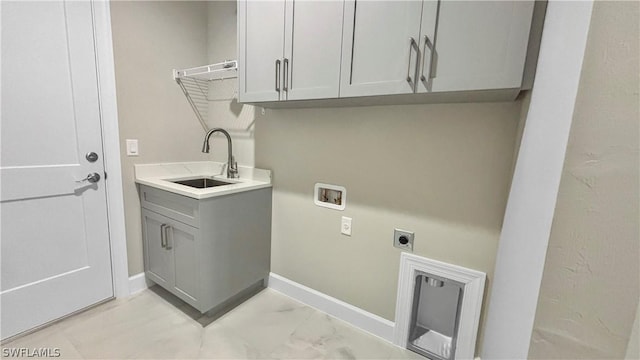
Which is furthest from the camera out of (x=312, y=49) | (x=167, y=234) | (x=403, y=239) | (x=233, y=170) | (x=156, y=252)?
(x=233, y=170)

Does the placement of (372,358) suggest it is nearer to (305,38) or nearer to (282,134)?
(282,134)

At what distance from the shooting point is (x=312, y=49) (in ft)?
4.53

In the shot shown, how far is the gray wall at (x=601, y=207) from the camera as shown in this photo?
0.35m

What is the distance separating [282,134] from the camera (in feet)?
6.36

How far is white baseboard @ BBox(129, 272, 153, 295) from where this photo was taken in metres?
1.98

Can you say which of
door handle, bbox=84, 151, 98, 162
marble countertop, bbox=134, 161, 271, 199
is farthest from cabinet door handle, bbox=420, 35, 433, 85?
door handle, bbox=84, 151, 98, 162

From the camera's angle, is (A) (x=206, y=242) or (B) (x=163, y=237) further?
(B) (x=163, y=237)

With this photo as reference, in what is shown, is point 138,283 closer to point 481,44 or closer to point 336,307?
point 336,307

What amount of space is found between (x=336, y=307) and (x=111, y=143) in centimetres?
188

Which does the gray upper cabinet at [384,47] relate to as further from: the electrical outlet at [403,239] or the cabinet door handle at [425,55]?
the electrical outlet at [403,239]

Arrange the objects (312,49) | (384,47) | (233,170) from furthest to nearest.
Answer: (233,170), (312,49), (384,47)

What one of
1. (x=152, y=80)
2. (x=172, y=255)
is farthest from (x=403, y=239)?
(x=152, y=80)

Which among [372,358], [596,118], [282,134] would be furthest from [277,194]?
[596,118]

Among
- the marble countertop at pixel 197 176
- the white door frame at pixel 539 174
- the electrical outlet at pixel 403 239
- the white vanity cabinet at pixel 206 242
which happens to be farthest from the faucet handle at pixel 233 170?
the white door frame at pixel 539 174
